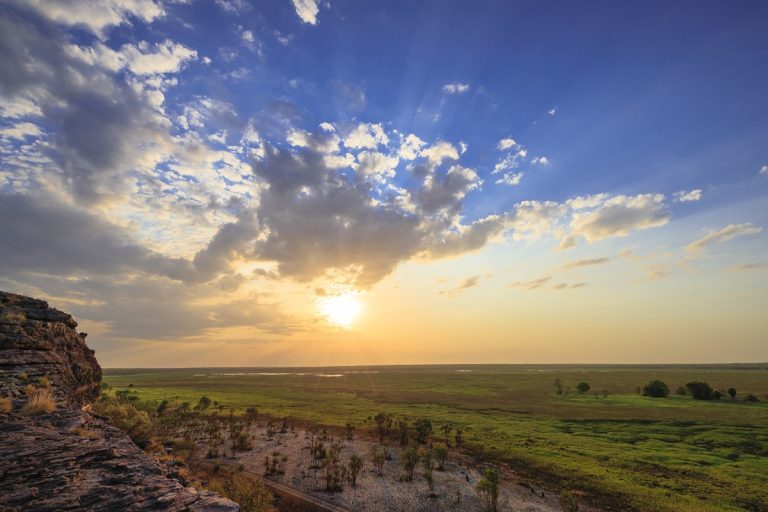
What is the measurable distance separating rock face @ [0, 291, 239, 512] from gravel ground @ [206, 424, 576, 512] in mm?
19061

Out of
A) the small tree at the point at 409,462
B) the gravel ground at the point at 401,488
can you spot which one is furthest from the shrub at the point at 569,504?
the small tree at the point at 409,462

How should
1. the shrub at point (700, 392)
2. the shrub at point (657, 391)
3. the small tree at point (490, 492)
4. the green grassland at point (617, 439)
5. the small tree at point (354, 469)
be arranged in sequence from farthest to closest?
1. the shrub at point (657, 391)
2. the shrub at point (700, 392)
3. the small tree at point (354, 469)
4. the green grassland at point (617, 439)
5. the small tree at point (490, 492)

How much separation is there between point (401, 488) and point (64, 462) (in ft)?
87.1

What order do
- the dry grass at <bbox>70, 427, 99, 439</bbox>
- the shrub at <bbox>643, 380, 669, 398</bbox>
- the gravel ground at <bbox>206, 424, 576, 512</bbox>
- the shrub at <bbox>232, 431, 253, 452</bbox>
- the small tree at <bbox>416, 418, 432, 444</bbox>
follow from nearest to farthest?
the dry grass at <bbox>70, 427, 99, 439</bbox>, the gravel ground at <bbox>206, 424, 576, 512</bbox>, the shrub at <bbox>232, 431, 253, 452</bbox>, the small tree at <bbox>416, 418, 432, 444</bbox>, the shrub at <bbox>643, 380, 669, 398</bbox>

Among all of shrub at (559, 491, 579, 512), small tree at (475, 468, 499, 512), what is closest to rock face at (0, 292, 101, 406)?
small tree at (475, 468, 499, 512)

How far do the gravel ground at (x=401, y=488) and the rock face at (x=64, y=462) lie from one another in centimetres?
1906

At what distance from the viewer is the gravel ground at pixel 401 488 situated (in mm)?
26297

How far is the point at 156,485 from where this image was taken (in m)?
9.31

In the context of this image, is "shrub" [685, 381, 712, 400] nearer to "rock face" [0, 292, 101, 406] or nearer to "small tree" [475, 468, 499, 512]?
"small tree" [475, 468, 499, 512]

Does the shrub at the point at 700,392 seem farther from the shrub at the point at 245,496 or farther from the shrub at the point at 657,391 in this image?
the shrub at the point at 245,496

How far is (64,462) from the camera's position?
963cm

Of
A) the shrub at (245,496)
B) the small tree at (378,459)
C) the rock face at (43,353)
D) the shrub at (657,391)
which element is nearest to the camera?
the rock face at (43,353)

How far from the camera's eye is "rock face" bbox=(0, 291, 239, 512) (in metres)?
8.01

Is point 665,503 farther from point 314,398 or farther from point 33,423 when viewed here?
point 314,398
